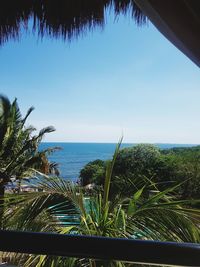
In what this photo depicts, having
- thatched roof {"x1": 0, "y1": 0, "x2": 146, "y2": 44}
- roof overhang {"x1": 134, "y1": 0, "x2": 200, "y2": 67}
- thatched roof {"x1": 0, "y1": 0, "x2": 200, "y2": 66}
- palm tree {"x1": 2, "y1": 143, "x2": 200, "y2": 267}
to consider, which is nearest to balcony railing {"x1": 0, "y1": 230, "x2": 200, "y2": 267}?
roof overhang {"x1": 134, "y1": 0, "x2": 200, "y2": 67}

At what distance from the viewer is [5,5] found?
2.43 m

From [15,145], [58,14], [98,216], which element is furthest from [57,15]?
[15,145]

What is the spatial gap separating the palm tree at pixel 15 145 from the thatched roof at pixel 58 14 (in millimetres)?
6399

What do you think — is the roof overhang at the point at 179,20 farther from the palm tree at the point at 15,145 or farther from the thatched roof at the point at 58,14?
the palm tree at the point at 15,145

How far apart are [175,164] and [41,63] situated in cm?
582

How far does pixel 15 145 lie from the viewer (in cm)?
918

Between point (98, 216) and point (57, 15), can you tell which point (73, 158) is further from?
point (98, 216)

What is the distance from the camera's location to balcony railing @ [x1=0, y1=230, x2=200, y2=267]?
0.65 metres

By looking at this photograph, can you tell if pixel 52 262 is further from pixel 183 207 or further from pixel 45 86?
pixel 45 86

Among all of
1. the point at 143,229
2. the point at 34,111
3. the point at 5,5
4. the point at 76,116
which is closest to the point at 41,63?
the point at 34,111

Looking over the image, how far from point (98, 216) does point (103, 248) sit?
135cm

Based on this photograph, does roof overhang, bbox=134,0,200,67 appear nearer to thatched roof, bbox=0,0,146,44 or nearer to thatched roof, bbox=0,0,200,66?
thatched roof, bbox=0,0,200,66

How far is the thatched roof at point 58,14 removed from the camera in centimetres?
245

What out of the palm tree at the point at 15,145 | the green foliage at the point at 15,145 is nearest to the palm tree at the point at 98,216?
the green foliage at the point at 15,145
